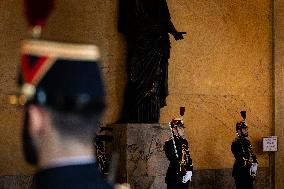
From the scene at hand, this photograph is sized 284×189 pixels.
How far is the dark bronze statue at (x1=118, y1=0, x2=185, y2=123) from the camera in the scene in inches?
368

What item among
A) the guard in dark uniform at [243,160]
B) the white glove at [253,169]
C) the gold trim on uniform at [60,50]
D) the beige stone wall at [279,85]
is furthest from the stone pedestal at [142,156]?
the gold trim on uniform at [60,50]

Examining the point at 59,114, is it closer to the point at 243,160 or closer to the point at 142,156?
the point at 142,156

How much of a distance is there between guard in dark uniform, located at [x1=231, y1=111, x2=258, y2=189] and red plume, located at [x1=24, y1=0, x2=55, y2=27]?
811cm

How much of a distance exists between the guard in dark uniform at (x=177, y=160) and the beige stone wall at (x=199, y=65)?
1.44 m

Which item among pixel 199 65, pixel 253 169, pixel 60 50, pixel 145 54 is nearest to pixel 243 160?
pixel 253 169

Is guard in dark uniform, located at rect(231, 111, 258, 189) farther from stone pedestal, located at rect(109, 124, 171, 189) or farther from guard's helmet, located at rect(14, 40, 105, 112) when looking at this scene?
guard's helmet, located at rect(14, 40, 105, 112)

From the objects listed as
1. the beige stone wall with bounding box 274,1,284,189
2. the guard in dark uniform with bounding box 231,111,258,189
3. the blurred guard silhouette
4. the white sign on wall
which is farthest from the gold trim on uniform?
the beige stone wall with bounding box 274,1,284,189

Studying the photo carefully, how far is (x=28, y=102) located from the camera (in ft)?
5.60

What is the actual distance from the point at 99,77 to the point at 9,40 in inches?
284

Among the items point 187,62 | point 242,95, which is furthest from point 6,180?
point 242,95

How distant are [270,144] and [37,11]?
10.2 metres

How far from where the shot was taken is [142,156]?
29.0ft

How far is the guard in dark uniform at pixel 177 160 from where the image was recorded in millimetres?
8445

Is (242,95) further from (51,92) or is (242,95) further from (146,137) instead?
(51,92)
